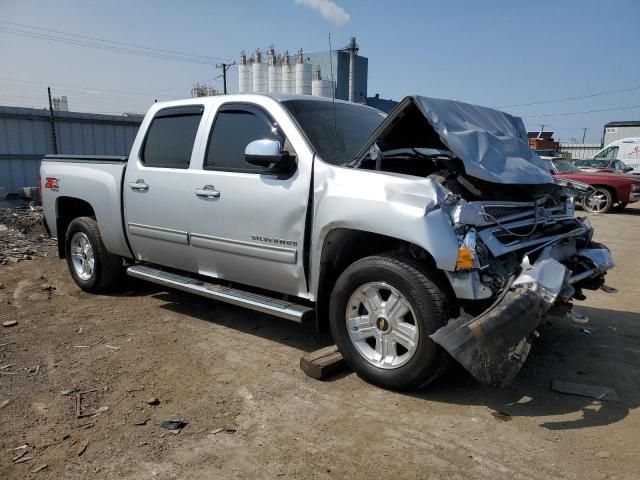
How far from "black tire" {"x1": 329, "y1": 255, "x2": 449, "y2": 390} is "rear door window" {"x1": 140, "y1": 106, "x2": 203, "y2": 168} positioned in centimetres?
206

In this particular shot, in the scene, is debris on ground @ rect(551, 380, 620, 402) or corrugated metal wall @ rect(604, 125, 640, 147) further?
corrugated metal wall @ rect(604, 125, 640, 147)

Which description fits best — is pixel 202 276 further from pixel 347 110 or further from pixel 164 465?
pixel 164 465

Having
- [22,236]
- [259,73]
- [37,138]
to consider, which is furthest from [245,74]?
[22,236]

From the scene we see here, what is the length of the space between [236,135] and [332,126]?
2.67 feet

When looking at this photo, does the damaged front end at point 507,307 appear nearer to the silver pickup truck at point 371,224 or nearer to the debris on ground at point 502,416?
the silver pickup truck at point 371,224

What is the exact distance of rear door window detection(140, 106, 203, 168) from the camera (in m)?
4.89

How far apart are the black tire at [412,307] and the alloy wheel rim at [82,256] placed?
11.5 ft

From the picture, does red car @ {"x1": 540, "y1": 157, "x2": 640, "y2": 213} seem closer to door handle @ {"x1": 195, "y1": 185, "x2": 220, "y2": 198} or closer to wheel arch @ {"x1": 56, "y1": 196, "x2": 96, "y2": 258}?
wheel arch @ {"x1": 56, "y1": 196, "x2": 96, "y2": 258}

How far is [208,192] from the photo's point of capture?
4.52m

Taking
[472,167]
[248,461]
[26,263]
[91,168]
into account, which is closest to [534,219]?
[472,167]

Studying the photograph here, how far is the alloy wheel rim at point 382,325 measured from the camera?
11.5 feet

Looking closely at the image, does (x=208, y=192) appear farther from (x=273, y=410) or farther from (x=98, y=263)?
(x=98, y=263)

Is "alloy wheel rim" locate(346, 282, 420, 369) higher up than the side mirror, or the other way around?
the side mirror

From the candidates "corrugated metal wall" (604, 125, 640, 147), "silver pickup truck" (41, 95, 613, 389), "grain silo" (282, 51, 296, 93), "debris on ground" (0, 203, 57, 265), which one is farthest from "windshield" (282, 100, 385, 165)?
"corrugated metal wall" (604, 125, 640, 147)
